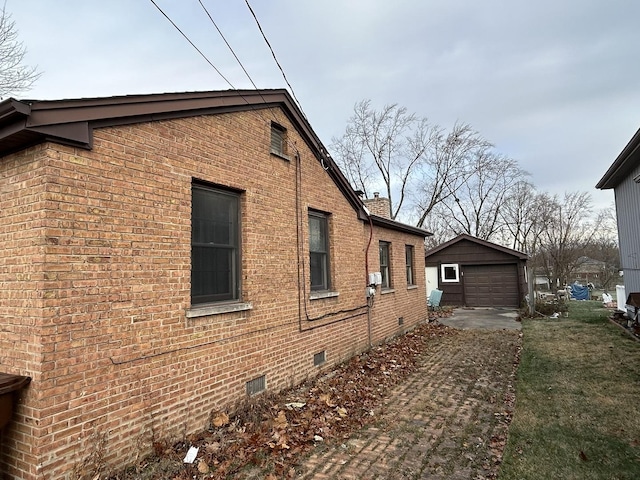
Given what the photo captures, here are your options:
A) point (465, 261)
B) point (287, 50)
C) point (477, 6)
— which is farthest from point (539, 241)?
point (287, 50)

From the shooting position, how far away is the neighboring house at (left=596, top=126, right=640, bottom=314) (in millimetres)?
10367

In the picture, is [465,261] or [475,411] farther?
[465,261]

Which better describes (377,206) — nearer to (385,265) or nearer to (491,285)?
(385,265)

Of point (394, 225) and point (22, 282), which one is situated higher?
point (394, 225)

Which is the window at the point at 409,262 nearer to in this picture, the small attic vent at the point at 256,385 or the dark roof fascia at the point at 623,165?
the dark roof fascia at the point at 623,165

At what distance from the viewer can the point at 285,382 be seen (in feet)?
20.1

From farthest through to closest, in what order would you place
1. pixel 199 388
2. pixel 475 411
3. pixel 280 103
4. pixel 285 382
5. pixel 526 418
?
1. pixel 280 103
2. pixel 285 382
3. pixel 475 411
4. pixel 526 418
5. pixel 199 388

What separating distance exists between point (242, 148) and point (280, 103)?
1603 millimetres

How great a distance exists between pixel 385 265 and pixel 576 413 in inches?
250

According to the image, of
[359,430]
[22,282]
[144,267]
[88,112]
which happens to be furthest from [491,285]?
[22,282]

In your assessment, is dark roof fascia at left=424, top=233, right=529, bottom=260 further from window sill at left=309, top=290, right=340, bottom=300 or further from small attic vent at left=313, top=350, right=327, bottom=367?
small attic vent at left=313, top=350, right=327, bottom=367

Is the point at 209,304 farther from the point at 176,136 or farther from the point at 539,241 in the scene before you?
the point at 539,241

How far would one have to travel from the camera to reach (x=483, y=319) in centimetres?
1519

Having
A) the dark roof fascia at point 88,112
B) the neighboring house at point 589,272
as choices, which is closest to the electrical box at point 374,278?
the dark roof fascia at point 88,112
